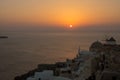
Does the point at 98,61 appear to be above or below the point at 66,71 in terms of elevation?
above

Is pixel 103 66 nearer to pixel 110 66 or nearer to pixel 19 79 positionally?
pixel 110 66

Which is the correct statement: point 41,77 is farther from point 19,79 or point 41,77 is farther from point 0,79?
point 0,79

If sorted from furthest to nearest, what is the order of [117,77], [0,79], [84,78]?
[0,79] < [84,78] < [117,77]

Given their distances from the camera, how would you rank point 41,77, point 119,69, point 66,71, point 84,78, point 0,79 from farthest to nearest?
point 0,79 → point 66,71 → point 41,77 → point 84,78 → point 119,69

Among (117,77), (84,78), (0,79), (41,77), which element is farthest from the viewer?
(0,79)

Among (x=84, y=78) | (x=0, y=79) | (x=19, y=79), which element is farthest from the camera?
(x=0, y=79)

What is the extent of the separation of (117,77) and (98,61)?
133 inches

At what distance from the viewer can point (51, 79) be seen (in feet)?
41.3

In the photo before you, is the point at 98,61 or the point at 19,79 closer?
the point at 98,61

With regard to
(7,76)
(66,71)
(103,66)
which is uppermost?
→ (103,66)

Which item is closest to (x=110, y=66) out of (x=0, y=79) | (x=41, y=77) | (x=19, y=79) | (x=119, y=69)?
(x=119, y=69)

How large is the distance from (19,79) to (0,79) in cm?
451

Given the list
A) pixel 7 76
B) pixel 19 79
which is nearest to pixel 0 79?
pixel 7 76

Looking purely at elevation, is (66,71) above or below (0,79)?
above
